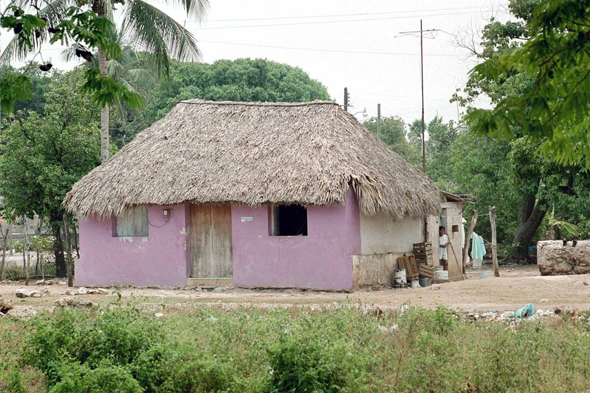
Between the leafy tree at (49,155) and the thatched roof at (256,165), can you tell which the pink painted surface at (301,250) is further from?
the leafy tree at (49,155)

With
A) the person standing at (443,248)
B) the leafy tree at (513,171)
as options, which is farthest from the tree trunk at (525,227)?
the person standing at (443,248)

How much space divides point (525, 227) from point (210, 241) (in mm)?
12557

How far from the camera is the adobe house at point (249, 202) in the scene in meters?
16.6

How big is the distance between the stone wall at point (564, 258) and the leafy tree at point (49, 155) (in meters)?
12.1

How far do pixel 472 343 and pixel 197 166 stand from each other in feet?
36.1

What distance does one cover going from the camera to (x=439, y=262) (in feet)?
68.9

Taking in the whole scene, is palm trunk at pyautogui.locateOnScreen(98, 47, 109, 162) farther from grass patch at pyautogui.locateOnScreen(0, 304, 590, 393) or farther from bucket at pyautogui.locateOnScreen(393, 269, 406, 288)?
grass patch at pyautogui.locateOnScreen(0, 304, 590, 393)

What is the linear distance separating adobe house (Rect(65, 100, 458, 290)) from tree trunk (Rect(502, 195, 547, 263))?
7333mm

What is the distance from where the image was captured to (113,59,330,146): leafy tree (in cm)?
3666

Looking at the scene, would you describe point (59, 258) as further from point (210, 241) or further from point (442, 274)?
point (442, 274)

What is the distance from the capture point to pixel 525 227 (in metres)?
26.2

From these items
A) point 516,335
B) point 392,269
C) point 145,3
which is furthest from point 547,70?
point 145,3

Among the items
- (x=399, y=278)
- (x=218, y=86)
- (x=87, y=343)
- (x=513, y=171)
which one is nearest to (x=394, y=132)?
(x=218, y=86)

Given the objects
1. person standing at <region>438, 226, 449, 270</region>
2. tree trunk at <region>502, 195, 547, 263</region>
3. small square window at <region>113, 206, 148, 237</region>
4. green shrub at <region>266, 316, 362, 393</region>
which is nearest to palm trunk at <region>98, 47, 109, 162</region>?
Result: small square window at <region>113, 206, 148, 237</region>
